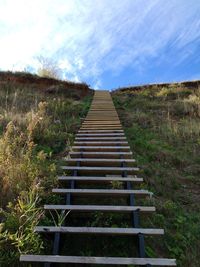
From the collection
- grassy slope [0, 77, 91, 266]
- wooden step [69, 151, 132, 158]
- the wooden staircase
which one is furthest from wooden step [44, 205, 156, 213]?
wooden step [69, 151, 132, 158]

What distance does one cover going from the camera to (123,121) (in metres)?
10.8

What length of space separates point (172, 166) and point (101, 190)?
270cm

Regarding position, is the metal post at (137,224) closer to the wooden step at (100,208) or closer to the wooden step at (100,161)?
the wooden step at (100,208)

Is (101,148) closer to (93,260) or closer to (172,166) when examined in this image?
(172,166)

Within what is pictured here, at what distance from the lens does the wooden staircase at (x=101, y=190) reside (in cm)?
317

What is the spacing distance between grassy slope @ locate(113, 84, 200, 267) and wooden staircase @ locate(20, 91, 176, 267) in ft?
1.11

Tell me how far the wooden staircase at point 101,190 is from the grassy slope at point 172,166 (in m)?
0.34

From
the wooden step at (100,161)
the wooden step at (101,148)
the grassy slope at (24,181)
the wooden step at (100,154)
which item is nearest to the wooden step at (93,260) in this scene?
the grassy slope at (24,181)

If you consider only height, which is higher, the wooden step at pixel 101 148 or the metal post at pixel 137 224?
the wooden step at pixel 101 148

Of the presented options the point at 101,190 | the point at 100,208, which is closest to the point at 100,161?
the point at 101,190

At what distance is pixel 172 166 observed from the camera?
676 centimetres

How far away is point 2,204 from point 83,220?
1.01 meters

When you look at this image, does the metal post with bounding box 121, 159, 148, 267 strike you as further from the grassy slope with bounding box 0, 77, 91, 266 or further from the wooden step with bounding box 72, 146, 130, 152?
the wooden step with bounding box 72, 146, 130, 152

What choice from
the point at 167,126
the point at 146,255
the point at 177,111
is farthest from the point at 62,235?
the point at 177,111
